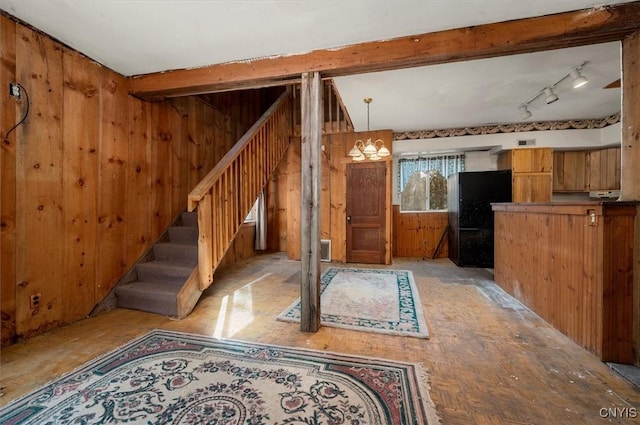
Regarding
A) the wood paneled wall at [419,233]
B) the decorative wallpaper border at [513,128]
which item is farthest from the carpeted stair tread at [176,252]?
the decorative wallpaper border at [513,128]

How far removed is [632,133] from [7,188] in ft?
15.7

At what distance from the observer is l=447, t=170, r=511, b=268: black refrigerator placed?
193 inches

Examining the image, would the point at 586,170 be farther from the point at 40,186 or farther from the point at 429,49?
the point at 40,186

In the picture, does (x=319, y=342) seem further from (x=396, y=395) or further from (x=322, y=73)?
(x=322, y=73)

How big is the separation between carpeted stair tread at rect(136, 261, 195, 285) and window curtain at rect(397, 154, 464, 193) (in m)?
4.85

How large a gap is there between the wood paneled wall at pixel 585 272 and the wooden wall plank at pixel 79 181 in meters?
4.42

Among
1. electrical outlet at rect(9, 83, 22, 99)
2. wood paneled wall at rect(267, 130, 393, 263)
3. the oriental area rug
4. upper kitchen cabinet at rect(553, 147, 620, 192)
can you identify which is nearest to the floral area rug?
the oriental area rug

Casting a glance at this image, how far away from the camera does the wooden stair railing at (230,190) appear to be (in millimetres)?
2654

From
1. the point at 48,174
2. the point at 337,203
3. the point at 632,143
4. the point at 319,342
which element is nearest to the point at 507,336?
the point at 319,342

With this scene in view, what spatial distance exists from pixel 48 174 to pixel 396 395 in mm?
3271

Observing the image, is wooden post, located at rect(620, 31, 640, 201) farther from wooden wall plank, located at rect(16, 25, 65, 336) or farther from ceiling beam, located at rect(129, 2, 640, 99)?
wooden wall plank, located at rect(16, 25, 65, 336)

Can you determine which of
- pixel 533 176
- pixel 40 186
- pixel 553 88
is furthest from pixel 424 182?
pixel 40 186

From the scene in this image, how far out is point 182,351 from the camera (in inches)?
80.5

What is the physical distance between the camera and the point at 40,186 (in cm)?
229
